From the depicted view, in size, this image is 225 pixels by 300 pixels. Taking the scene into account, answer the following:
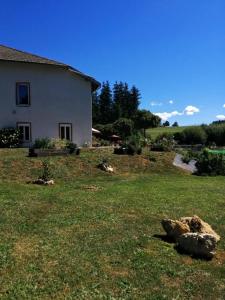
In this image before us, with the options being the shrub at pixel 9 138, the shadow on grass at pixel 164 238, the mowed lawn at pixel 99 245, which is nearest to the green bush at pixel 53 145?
the shrub at pixel 9 138

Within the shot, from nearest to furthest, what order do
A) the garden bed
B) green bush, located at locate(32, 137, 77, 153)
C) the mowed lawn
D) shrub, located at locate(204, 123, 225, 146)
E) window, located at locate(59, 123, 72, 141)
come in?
1. the mowed lawn
2. the garden bed
3. green bush, located at locate(32, 137, 77, 153)
4. window, located at locate(59, 123, 72, 141)
5. shrub, located at locate(204, 123, 225, 146)

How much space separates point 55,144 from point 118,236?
1817 cm

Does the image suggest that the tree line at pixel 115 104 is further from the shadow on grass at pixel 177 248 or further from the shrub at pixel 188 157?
the shadow on grass at pixel 177 248

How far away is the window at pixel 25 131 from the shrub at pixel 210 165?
13.2m

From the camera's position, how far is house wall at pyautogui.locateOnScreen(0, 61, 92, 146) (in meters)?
33.9

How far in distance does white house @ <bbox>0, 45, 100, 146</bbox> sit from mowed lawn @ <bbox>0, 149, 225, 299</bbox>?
17.4 meters

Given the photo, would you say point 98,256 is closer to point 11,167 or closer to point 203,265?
point 203,265

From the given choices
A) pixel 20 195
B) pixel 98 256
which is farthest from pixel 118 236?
pixel 20 195

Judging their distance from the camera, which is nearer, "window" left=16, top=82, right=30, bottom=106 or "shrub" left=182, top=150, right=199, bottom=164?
"shrub" left=182, top=150, right=199, bottom=164

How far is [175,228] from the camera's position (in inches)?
398

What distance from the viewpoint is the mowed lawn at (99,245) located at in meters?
7.30

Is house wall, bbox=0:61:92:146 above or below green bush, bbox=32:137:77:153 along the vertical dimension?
above

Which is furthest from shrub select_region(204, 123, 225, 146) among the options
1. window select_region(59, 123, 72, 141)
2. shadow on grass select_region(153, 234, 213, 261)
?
shadow on grass select_region(153, 234, 213, 261)

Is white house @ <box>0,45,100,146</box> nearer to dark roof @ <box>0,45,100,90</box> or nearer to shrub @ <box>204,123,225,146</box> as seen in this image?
dark roof @ <box>0,45,100,90</box>
